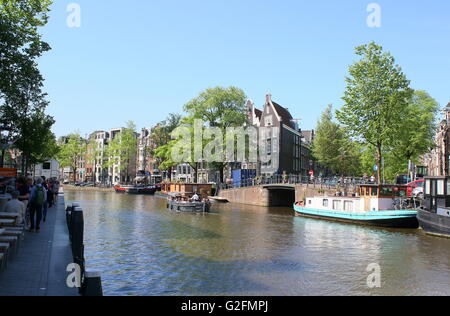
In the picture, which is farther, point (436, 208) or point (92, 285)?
point (436, 208)

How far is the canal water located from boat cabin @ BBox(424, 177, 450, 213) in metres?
2.00

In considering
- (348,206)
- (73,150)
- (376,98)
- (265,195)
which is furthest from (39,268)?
(73,150)

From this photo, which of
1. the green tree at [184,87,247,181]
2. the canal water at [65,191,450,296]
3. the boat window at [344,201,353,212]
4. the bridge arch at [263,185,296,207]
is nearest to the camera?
the canal water at [65,191,450,296]

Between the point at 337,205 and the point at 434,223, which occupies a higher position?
the point at 337,205

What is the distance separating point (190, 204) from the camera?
38.5 meters

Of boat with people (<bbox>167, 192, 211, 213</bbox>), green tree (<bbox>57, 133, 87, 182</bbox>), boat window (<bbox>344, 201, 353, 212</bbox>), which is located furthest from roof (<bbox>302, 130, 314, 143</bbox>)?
green tree (<bbox>57, 133, 87, 182</bbox>)

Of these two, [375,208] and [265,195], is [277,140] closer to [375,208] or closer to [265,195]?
[265,195]

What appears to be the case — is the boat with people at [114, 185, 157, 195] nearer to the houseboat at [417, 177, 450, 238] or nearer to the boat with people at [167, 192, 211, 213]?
the boat with people at [167, 192, 211, 213]

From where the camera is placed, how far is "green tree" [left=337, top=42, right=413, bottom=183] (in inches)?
1493

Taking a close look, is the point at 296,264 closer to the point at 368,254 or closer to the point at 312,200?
the point at 368,254

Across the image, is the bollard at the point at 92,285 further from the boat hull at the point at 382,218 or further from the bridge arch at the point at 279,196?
the bridge arch at the point at 279,196

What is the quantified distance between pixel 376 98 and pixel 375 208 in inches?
456

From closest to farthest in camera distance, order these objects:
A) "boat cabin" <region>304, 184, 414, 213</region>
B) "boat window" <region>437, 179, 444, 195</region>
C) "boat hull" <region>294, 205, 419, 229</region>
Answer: "boat window" <region>437, 179, 444, 195</region>, "boat hull" <region>294, 205, 419, 229</region>, "boat cabin" <region>304, 184, 414, 213</region>
